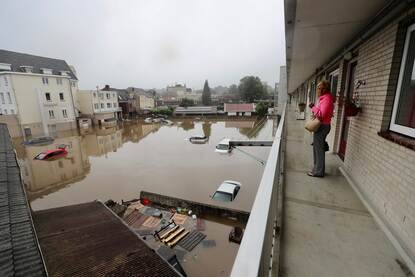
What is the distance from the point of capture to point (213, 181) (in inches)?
543

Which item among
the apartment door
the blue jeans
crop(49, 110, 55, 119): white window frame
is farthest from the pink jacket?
crop(49, 110, 55, 119): white window frame

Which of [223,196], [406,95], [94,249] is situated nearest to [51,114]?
[223,196]

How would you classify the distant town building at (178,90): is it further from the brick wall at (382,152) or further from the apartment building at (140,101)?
the brick wall at (382,152)

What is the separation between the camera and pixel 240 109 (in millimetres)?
43281

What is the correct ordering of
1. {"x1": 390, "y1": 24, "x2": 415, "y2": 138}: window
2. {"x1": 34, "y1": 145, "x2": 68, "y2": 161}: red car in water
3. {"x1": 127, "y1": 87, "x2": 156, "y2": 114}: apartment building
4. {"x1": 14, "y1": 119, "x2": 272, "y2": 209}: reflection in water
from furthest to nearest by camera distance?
{"x1": 127, "y1": 87, "x2": 156, "y2": 114}: apartment building
{"x1": 34, "y1": 145, "x2": 68, "y2": 161}: red car in water
{"x1": 14, "y1": 119, "x2": 272, "y2": 209}: reflection in water
{"x1": 390, "y1": 24, "x2": 415, "y2": 138}: window

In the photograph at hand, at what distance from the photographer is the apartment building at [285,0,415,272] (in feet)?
5.36

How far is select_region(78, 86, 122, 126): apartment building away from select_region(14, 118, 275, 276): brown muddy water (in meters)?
9.76

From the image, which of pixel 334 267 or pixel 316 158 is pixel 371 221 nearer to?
pixel 334 267

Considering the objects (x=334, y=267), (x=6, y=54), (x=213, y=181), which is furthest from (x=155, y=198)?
(x=6, y=54)

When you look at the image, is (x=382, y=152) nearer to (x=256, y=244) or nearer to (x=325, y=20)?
(x=325, y=20)

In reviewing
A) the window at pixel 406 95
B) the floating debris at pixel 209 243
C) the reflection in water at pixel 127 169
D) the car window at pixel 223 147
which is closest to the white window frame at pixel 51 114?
the reflection in water at pixel 127 169

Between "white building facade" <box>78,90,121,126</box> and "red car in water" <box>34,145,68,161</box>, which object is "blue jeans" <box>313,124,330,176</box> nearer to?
"red car in water" <box>34,145,68,161</box>

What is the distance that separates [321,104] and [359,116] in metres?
0.57

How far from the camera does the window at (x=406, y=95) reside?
5.74 ft
